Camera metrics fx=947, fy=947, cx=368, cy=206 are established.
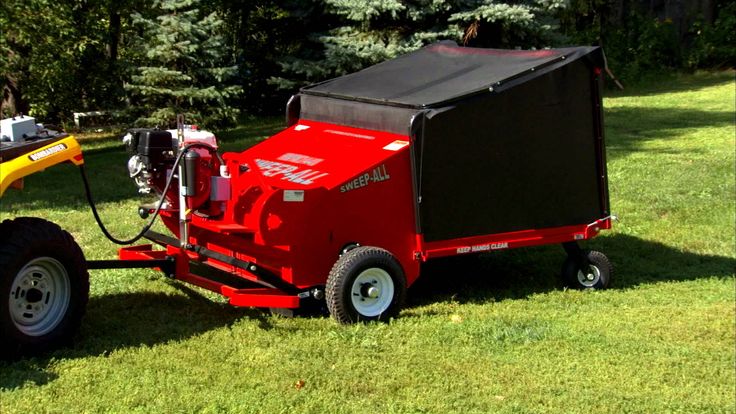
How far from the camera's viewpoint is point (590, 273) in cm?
750

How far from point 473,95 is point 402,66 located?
144 centimetres

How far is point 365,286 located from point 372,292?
2.4 inches

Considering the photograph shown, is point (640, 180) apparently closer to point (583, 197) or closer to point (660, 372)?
point (583, 197)

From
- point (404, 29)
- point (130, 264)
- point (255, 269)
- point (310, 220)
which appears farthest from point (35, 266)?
point (404, 29)

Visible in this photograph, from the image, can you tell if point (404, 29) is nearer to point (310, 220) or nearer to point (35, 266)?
point (310, 220)

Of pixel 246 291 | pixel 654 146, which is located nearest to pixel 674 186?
pixel 654 146

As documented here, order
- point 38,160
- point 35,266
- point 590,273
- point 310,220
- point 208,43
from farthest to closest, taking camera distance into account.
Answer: point 208,43, point 590,273, point 310,220, point 35,266, point 38,160

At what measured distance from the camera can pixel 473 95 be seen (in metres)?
6.55

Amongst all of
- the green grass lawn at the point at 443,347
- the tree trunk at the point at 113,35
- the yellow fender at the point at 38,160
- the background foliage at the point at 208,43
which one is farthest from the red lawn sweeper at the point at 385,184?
the tree trunk at the point at 113,35

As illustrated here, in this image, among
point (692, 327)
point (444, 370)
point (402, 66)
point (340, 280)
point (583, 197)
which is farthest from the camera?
point (402, 66)

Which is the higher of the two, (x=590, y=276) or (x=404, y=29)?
(x=404, y=29)

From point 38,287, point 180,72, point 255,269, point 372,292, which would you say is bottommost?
point 372,292

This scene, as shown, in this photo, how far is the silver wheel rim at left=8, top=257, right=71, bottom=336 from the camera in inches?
207

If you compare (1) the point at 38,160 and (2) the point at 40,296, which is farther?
(2) the point at 40,296
